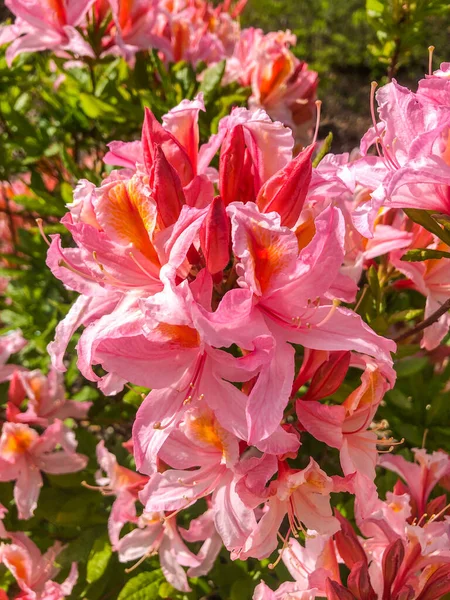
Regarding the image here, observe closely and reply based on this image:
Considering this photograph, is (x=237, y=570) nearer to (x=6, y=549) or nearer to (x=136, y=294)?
(x=6, y=549)

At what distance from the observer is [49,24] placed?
1.68 m

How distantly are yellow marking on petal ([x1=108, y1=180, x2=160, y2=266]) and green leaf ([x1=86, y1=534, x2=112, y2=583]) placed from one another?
35.5 inches

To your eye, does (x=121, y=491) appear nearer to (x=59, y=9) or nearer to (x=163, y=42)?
(x=59, y=9)

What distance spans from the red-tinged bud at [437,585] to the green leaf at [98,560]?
0.79 m

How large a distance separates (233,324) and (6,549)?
914 millimetres

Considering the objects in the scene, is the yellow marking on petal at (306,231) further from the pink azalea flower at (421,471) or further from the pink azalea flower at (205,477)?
the pink azalea flower at (421,471)

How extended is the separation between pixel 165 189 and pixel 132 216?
7cm

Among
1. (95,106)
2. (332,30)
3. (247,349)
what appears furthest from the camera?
(332,30)

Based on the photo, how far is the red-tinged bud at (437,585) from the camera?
39.9 inches

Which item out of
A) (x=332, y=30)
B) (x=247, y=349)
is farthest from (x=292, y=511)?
(x=332, y=30)

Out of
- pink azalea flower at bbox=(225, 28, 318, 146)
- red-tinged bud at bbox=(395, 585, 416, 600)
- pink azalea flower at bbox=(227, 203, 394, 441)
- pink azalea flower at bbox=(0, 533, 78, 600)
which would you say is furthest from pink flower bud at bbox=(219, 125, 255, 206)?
pink azalea flower at bbox=(225, 28, 318, 146)

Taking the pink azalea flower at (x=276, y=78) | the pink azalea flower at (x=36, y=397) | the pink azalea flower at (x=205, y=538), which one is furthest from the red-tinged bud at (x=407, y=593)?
the pink azalea flower at (x=276, y=78)

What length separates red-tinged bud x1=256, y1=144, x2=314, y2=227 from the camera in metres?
0.89

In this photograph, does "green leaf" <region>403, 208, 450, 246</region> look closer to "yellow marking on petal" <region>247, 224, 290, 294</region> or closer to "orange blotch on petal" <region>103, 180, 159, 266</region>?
"yellow marking on petal" <region>247, 224, 290, 294</region>
